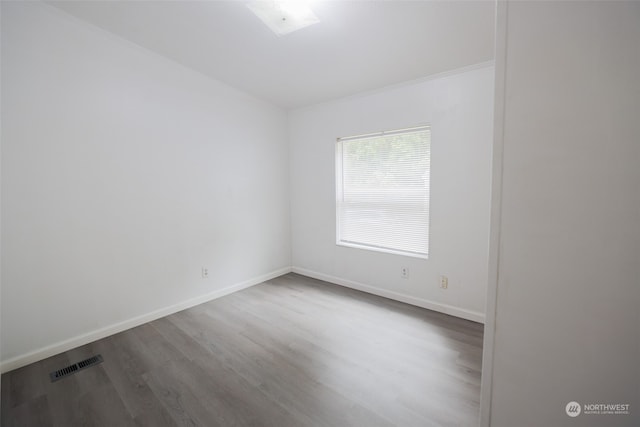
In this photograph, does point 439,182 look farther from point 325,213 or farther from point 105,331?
point 105,331

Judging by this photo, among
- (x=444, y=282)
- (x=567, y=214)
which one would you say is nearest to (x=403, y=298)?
(x=444, y=282)

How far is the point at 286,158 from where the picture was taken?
4.20m

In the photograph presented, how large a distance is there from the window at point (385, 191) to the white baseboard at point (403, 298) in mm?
519

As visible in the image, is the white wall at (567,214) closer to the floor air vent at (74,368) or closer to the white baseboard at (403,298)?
the white baseboard at (403,298)

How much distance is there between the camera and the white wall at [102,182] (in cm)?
199

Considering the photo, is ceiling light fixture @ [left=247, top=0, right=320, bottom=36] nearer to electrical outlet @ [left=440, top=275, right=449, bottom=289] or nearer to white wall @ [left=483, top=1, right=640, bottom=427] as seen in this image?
white wall @ [left=483, top=1, right=640, bottom=427]

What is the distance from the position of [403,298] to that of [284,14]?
3.10 metres

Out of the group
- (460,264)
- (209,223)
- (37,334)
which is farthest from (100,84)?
(460,264)

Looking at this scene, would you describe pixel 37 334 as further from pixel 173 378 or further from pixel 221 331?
pixel 221 331

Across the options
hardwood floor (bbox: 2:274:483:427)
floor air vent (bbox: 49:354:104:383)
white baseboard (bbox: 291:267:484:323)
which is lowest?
hardwood floor (bbox: 2:274:483:427)

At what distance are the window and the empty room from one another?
3cm

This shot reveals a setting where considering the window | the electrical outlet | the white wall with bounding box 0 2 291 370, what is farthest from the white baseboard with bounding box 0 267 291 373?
the electrical outlet

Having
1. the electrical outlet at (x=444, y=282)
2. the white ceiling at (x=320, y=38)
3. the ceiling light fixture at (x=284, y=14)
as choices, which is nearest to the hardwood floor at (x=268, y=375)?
the electrical outlet at (x=444, y=282)

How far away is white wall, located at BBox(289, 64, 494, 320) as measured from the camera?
103 inches
